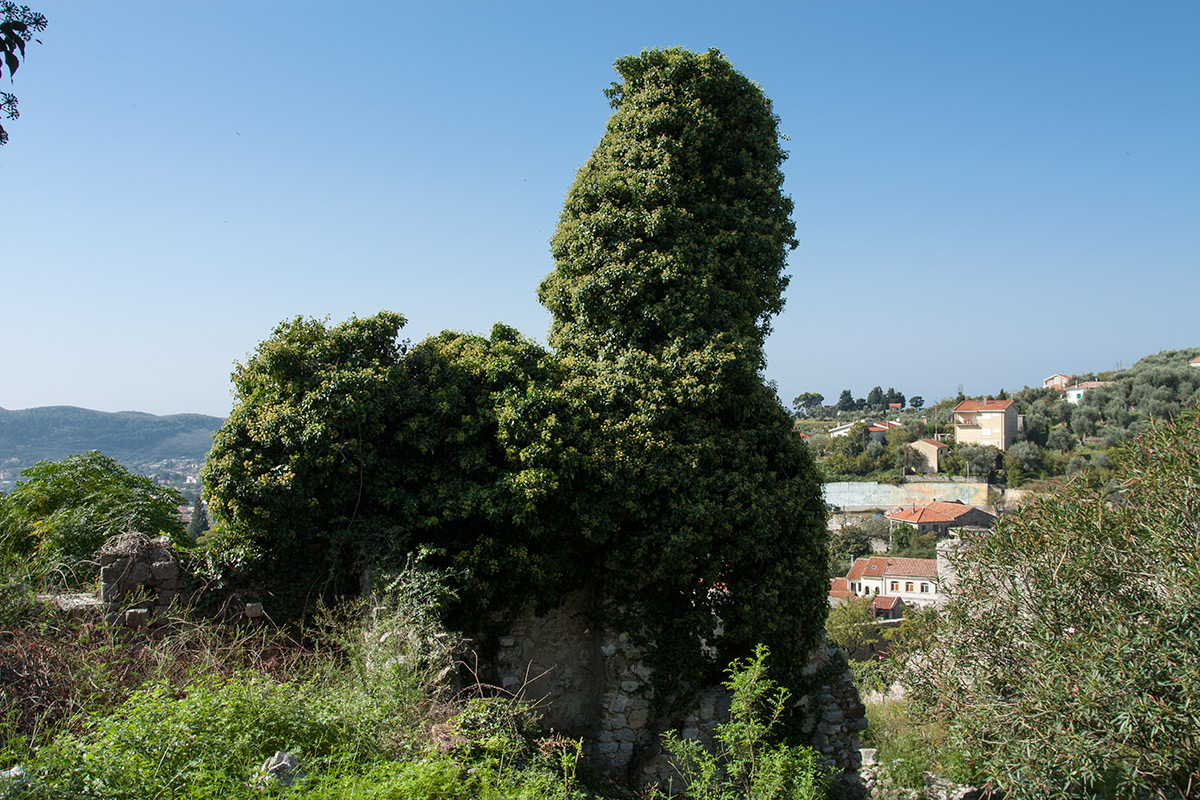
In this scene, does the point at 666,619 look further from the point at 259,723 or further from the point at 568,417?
the point at 259,723

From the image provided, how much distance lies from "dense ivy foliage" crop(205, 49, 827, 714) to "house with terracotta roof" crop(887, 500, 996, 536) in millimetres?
53859

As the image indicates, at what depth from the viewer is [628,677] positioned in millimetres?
9938

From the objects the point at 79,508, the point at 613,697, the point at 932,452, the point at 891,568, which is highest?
the point at 79,508

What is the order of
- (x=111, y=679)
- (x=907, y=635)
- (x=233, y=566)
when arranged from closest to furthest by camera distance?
(x=111, y=679) < (x=233, y=566) < (x=907, y=635)

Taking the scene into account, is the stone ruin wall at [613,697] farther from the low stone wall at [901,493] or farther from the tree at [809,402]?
the tree at [809,402]

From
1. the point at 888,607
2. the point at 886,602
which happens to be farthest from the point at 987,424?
the point at 888,607

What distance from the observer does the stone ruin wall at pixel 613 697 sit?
982 centimetres

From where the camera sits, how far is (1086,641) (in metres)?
8.30

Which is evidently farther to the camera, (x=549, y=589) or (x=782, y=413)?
(x=782, y=413)

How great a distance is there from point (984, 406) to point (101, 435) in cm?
8400

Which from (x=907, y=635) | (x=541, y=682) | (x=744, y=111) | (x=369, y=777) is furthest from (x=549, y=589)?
(x=744, y=111)

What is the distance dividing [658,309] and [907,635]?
692 centimetres

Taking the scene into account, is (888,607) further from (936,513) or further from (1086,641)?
(1086,641)

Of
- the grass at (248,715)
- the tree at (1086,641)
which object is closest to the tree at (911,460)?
the tree at (1086,641)
